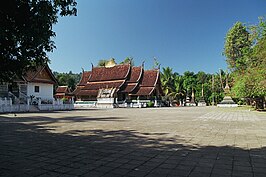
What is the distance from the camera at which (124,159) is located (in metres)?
4.45

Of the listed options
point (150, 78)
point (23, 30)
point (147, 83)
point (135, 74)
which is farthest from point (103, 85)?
point (23, 30)

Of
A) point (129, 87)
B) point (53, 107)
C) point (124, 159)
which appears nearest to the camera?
point (124, 159)

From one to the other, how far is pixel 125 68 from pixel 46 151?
3654cm

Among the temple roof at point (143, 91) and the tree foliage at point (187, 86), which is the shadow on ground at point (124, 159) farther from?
the tree foliage at point (187, 86)

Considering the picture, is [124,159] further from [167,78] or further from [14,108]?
[167,78]

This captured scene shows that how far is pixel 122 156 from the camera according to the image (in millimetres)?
4684

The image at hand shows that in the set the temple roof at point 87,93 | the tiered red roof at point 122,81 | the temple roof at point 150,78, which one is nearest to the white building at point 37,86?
the temple roof at point 87,93

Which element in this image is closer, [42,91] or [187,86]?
[42,91]

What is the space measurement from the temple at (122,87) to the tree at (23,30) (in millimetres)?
32248

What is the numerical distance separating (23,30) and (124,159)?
9.61 ft

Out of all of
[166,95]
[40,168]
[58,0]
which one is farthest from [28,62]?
[166,95]

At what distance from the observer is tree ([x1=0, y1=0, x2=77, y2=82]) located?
10.5 feet

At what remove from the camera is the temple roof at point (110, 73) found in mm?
40406

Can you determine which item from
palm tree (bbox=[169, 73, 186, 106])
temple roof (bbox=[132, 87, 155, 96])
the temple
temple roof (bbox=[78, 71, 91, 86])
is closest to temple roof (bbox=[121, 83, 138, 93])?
the temple
